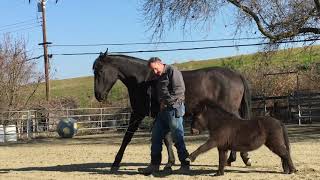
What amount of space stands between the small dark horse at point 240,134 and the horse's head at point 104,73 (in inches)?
82.1

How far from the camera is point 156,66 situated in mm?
8812

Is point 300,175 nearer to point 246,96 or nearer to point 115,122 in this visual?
point 246,96

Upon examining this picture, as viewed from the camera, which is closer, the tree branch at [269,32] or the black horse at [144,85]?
the black horse at [144,85]

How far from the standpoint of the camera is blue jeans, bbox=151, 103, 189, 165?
8.91 m

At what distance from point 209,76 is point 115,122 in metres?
19.3

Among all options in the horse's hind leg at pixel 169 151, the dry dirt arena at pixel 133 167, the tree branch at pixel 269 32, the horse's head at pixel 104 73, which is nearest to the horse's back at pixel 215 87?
the horse's hind leg at pixel 169 151

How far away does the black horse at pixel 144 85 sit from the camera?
980 cm

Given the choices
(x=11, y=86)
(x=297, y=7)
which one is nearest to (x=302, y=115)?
(x=297, y=7)

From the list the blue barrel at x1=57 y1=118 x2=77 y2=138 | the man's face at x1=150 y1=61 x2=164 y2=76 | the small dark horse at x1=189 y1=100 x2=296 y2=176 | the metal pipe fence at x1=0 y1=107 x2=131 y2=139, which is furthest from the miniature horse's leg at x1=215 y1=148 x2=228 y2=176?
the metal pipe fence at x1=0 y1=107 x2=131 y2=139

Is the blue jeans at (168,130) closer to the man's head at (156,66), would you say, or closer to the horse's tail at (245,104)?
the man's head at (156,66)

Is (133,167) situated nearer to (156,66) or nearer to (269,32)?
(156,66)

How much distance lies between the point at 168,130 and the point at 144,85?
998 millimetres

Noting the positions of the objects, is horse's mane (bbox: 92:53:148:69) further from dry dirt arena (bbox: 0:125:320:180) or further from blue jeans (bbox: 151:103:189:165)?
dry dirt arena (bbox: 0:125:320:180)

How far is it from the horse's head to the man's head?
4.32ft
